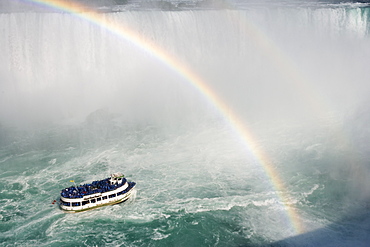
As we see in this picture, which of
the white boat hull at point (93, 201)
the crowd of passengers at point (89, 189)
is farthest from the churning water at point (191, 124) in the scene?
the crowd of passengers at point (89, 189)

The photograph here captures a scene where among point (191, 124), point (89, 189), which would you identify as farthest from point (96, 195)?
point (191, 124)

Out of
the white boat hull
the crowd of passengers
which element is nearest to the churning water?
the white boat hull

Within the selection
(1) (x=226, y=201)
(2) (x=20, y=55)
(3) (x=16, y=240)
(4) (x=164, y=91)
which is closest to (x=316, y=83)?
(4) (x=164, y=91)

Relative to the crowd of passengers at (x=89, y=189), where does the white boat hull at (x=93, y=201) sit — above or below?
below

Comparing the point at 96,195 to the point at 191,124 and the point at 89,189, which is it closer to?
the point at 89,189

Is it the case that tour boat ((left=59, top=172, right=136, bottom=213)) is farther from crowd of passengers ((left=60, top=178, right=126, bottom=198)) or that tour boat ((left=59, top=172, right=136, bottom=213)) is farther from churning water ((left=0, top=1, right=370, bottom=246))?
churning water ((left=0, top=1, right=370, bottom=246))

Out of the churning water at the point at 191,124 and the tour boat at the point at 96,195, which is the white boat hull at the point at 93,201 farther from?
the churning water at the point at 191,124

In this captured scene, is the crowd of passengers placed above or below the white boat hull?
above

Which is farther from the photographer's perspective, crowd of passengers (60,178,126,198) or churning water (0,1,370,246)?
crowd of passengers (60,178,126,198)
